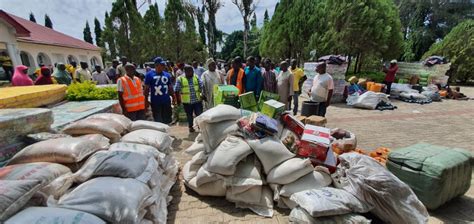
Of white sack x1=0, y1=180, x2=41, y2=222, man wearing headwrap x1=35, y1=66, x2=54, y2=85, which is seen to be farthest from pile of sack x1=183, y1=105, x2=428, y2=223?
man wearing headwrap x1=35, y1=66, x2=54, y2=85

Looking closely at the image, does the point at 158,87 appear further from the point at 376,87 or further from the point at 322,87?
the point at 376,87

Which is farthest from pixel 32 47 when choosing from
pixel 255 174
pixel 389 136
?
pixel 389 136

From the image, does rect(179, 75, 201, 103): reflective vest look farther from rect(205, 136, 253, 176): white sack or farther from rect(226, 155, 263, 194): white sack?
rect(226, 155, 263, 194): white sack

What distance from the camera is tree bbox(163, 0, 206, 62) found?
21.3m

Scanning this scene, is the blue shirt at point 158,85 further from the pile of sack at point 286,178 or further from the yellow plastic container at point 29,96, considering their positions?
the pile of sack at point 286,178

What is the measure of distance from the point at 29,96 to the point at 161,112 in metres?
2.14

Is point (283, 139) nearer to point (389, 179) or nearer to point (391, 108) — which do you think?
point (389, 179)

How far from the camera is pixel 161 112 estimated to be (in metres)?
4.98

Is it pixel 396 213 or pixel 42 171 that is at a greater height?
pixel 42 171

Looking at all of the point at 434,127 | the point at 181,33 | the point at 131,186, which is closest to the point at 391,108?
the point at 434,127

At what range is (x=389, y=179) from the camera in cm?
210

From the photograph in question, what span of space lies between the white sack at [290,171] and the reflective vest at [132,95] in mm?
2884

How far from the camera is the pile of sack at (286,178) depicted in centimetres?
208

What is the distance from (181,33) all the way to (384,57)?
16.6m
